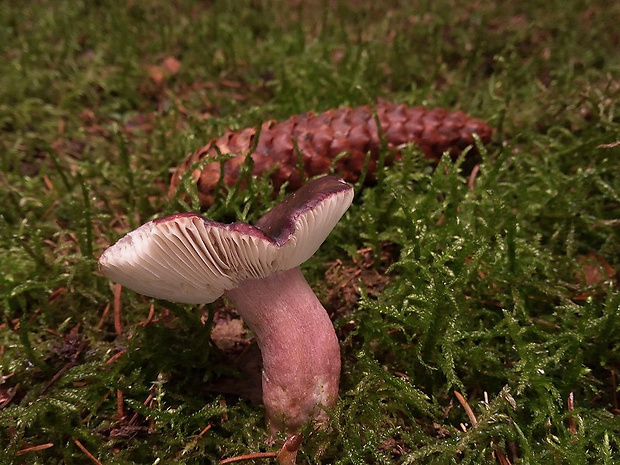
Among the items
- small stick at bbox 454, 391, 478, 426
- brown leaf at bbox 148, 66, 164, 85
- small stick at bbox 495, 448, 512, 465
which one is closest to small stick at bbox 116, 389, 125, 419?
small stick at bbox 454, 391, 478, 426

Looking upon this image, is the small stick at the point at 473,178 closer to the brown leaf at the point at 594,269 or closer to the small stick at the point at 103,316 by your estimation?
the brown leaf at the point at 594,269

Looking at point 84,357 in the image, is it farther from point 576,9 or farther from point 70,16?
point 576,9

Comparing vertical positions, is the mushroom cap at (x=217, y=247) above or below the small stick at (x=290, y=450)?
above

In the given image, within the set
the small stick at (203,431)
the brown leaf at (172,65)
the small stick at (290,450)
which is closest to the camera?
the small stick at (290,450)

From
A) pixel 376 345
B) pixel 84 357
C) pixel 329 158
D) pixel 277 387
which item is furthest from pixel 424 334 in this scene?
pixel 84 357

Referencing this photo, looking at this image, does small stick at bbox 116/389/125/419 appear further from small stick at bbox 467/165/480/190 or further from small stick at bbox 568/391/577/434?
small stick at bbox 467/165/480/190

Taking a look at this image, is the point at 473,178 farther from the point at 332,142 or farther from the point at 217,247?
the point at 217,247

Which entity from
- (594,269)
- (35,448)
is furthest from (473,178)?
(35,448)

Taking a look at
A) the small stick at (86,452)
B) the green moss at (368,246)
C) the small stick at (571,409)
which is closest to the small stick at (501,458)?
the green moss at (368,246)
